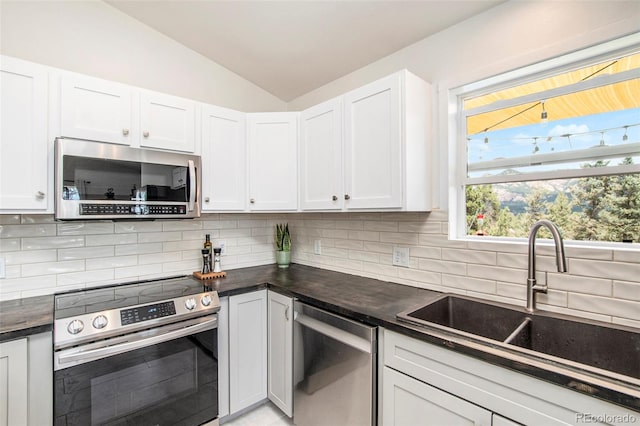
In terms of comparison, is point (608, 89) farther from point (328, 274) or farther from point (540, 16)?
point (328, 274)

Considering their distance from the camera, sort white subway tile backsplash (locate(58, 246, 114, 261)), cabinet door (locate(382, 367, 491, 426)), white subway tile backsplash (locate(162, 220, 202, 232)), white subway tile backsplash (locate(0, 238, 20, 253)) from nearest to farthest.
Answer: cabinet door (locate(382, 367, 491, 426)) → white subway tile backsplash (locate(0, 238, 20, 253)) → white subway tile backsplash (locate(58, 246, 114, 261)) → white subway tile backsplash (locate(162, 220, 202, 232))

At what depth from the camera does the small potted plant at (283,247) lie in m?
2.72

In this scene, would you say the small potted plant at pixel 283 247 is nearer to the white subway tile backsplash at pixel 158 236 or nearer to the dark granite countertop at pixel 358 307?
the dark granite countertop at pixel 358 307

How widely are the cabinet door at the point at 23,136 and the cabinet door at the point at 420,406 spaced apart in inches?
77.4

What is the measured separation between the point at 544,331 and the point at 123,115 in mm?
2515

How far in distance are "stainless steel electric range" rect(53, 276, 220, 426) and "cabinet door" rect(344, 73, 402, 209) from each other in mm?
1122

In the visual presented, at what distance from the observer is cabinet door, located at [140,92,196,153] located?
1910 mm

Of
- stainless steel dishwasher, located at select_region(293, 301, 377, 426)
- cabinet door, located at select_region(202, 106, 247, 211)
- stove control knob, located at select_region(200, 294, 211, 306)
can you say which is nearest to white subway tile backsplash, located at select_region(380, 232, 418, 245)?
stainless steel dishwasher, located at select_region(293, 301, 377, 426)

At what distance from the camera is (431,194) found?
1.89 metres

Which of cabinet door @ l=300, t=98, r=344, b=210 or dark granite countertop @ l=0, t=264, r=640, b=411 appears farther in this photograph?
cabinet door @ l=300, t=98, r=344, b=210

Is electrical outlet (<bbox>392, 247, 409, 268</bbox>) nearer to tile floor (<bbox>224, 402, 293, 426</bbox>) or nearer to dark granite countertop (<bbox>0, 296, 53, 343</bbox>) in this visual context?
tile floor (<bbox>224, 402, 293, 426</bbox>)

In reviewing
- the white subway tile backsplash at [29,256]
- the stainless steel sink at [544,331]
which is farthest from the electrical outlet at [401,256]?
→ the white subway tile backsplash at [29,256]

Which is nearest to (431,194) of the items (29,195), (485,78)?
(485,78)

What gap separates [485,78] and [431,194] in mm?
695
